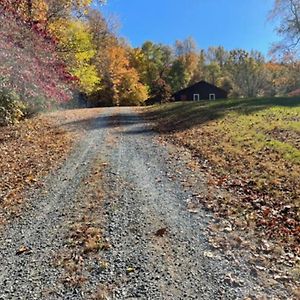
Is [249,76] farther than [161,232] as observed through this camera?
Yes

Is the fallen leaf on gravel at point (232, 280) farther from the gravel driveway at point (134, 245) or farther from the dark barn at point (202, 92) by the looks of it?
the dark barn at point (202, 92)

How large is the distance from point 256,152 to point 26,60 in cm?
759

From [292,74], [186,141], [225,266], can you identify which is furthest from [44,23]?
[292,74]

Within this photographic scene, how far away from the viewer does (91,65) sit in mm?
29812

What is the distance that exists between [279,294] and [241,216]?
1843mm

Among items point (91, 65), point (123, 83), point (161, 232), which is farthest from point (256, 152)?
point (123, 83)

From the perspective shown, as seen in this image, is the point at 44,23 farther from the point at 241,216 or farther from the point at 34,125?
the point at 241,216

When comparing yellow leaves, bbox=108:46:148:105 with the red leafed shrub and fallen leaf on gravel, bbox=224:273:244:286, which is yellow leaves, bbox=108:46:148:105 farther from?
fallen leaf on gravel, bbox=224:273:244:286

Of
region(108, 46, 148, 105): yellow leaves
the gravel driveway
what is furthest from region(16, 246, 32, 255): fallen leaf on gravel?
region(108, 46, 148, 105): yellow leaves

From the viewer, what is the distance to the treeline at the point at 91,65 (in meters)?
11.2

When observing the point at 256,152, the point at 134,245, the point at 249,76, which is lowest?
the point at 134,245

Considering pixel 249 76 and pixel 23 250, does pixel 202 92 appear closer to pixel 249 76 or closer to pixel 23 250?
pixel 249 76

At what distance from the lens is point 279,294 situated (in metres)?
3.32

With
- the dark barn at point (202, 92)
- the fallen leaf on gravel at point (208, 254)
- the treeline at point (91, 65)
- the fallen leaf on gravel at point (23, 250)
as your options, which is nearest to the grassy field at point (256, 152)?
the fallen leaf on gravel at point (208, 254)
